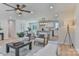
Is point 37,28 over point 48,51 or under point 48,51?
over

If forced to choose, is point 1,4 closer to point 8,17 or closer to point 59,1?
point 8,17

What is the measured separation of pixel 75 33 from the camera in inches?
79.4

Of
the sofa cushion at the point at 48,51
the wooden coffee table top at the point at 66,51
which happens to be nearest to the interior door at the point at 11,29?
the sofa cushion at the point at 48,51

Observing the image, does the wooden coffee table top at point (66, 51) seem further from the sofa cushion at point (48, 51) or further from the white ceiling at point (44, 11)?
the white ceiling at point (44, 11)

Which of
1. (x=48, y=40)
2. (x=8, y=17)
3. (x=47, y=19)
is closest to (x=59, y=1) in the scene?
(x=47, y=19)

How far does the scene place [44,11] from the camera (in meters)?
2.07

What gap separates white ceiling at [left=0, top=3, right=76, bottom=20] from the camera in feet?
6.48

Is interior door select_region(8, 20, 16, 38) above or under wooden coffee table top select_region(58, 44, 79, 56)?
above

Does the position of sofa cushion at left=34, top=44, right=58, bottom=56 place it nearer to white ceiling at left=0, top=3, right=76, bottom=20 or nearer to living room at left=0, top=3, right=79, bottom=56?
living room at left=0, top=3, right=79, bottom=56

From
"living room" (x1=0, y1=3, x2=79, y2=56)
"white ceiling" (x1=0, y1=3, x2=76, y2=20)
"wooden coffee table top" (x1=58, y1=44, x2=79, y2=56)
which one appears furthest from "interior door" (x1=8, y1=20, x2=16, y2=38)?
"wooden coffee table top" (x1=58, y1=44, x2=79, y2=56)

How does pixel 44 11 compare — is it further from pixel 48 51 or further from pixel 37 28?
pixel 48 51

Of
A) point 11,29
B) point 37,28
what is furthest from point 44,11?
point 11,29

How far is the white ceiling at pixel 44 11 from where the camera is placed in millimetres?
1975

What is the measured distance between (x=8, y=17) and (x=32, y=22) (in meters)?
0.41
